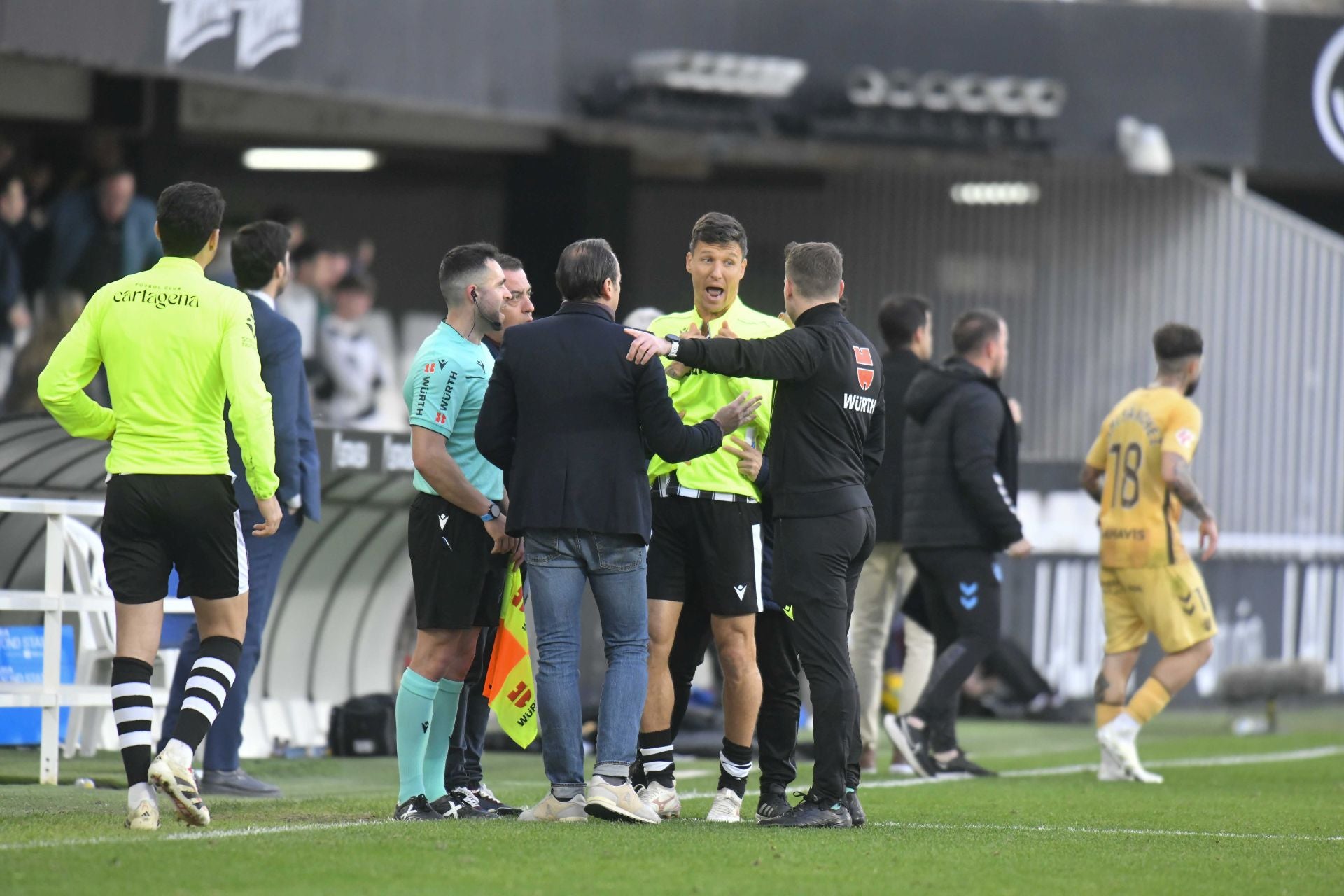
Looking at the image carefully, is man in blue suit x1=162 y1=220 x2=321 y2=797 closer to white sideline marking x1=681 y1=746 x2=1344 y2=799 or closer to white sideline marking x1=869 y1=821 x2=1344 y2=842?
white sideline marking x1=681 y1=746 x2=1344 y2=799

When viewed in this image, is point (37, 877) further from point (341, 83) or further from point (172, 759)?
point (341, 83)

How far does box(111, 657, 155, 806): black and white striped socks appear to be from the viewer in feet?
21.4

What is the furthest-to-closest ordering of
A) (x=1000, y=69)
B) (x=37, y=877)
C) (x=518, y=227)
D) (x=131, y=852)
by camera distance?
(x=518, y=227)
(x=1000, y=69)
(x=131, y=852)
(x=37, y=877)

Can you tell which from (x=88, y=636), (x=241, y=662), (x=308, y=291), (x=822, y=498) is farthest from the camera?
(x=308, y=291)

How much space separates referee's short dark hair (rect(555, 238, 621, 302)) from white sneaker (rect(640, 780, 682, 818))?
1.84 m

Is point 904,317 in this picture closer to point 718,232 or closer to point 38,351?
point 718,232

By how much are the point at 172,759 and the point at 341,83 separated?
29.3ft

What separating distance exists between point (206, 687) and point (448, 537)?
3.28 feet

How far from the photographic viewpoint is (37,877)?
5324 mm

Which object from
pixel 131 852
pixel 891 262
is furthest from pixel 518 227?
pixel 131 852

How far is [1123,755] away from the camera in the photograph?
9859 millimetres

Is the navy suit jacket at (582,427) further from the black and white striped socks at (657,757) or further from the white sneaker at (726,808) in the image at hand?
the white sneaker at (726,808)

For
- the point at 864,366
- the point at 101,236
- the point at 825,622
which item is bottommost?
the point at 825,622

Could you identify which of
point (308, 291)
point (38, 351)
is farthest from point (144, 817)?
point (308, 291)
